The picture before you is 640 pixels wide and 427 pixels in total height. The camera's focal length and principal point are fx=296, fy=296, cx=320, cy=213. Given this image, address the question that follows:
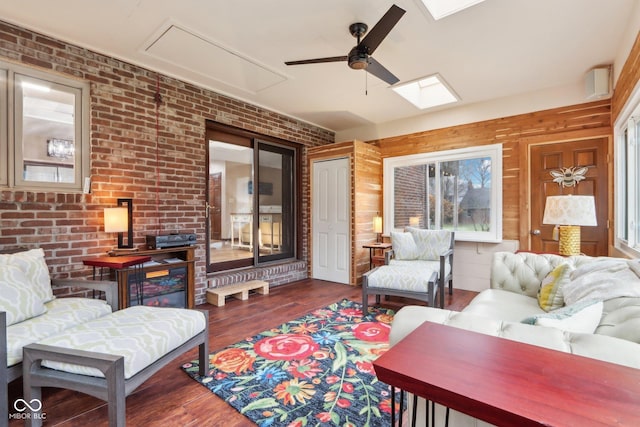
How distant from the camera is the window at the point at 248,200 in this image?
4117 millimetres

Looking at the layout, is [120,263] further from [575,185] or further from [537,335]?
[575,185]

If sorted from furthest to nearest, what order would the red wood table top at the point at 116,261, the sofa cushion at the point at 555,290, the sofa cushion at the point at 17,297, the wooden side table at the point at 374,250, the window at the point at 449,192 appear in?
the wooden side table at the point at 374,250 < the window at the point at 449,192 < the red wood table top at the point at 116,261 < the sofa cushion at the point at 555,290 < the sofa cushion at the point at 17,297

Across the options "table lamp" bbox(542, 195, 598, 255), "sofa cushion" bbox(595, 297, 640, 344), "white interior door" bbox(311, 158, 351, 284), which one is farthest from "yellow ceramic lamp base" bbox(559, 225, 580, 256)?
"white interior door" bbox(311, 158, 351, 284)

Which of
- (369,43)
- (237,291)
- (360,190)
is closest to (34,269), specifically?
(237,291)

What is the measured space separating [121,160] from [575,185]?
5.19 metres

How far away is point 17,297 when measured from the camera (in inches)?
72.0

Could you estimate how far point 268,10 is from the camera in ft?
7.62

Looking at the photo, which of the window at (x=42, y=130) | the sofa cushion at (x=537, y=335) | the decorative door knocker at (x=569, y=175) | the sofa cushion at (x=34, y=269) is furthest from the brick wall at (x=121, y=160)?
the decorative door knocker at (x=569, y=175)

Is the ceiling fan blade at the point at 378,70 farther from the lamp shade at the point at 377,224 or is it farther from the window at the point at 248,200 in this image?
the lamp shade at the point at 377,224

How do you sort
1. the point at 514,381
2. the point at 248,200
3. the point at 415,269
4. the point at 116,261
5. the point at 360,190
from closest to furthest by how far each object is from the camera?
1. the point at 514,381
2. the point at 116,261
3. the point at 415,269
4. the point at 248,200
5. the point at 360,190

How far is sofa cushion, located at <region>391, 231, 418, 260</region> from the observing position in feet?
13.1

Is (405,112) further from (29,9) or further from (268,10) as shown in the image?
(29,9)

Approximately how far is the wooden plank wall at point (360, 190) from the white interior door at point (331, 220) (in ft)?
0.31

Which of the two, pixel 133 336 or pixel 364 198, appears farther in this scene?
pixel 364 198
